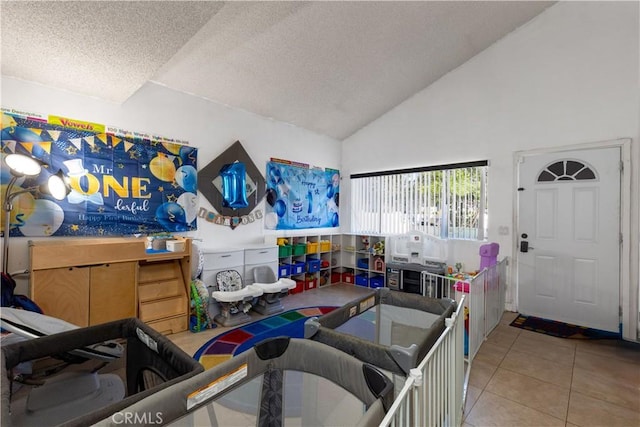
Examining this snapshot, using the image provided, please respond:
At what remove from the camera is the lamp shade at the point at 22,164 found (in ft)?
7.76

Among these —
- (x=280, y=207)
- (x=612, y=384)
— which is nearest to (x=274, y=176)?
(x=280, y=207)

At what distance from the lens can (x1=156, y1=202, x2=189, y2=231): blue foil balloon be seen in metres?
3.51

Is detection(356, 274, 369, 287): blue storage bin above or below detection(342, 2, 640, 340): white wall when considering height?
below

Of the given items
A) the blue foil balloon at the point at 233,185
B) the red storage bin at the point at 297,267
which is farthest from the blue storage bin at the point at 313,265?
the blue foil balloon at the point at 233,185

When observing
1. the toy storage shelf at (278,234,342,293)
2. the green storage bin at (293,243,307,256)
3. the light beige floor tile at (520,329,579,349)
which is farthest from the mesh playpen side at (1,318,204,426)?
the light beige floor tile at (520,329,579,349)

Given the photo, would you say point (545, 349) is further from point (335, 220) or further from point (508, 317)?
point (335, 220)

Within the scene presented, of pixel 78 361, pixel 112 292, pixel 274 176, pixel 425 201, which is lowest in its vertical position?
pixel 78 361

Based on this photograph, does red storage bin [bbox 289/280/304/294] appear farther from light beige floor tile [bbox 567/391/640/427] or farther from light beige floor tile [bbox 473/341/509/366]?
light beige floor tile [bbox 567/391/640/427]

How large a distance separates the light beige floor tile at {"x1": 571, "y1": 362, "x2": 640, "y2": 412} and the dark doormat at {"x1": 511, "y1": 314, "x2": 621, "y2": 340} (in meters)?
0.62

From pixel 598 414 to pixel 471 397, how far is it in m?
0.78

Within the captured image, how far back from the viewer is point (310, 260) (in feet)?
16.5

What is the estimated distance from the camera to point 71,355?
5.70ft

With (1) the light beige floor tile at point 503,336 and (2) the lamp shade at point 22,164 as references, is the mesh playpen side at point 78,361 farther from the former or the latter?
(1) the light beige floor tile at point 503,336

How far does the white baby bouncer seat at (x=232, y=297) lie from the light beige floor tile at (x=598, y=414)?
2.96 m
